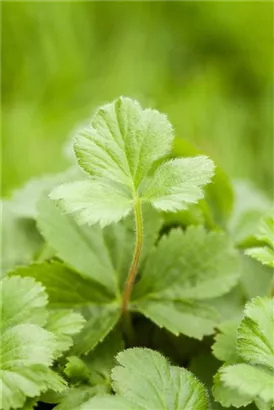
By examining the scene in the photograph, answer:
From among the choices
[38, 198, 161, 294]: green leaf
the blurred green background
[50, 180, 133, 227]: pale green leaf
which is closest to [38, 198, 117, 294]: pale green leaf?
[38, 198, 161, 294]: green leaf

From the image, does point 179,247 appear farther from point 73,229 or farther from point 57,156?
point 57,156

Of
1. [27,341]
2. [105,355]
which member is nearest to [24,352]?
[27,341]

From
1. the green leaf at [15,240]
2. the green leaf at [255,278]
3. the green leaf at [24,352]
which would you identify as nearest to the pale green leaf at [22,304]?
the green leaf at [24,352]

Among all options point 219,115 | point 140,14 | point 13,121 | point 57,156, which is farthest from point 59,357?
point 140,14

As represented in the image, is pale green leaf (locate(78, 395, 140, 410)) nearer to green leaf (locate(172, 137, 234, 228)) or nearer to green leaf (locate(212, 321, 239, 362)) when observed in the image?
green leaf (locate(212, 321, 239, 362))

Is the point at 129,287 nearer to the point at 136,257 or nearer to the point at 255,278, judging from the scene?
the point at 136,257

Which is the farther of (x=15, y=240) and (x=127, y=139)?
(x=15, y=240)
